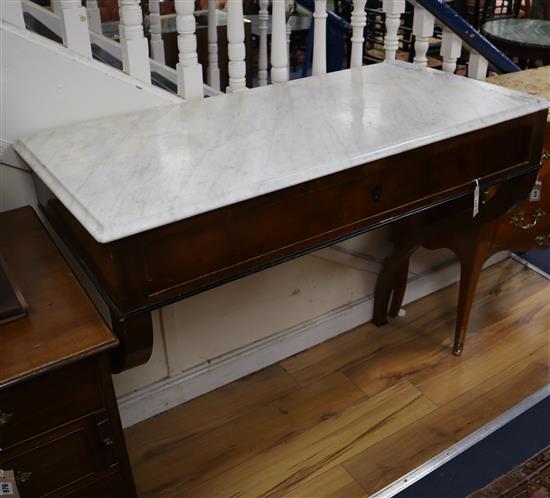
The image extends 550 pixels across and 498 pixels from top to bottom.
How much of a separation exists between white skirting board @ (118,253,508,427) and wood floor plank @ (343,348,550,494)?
1.57ft

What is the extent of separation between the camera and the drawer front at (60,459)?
3.55 feet

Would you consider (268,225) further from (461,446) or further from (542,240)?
(542,240)

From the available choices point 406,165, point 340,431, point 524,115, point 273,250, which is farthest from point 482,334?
point 273,250

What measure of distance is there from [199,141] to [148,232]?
0.34 meters

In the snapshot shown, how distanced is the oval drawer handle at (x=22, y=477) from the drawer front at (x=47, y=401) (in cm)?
7

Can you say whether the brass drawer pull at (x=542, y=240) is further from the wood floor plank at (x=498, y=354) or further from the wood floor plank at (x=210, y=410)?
the wood floor plank at (x=210, y=410)

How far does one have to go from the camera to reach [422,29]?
191cm

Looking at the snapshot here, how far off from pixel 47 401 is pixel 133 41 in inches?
33.6

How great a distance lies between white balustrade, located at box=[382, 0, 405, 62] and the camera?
1.81 meters

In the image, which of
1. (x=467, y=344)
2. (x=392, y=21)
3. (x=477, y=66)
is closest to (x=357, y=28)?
(x=392, y=21)

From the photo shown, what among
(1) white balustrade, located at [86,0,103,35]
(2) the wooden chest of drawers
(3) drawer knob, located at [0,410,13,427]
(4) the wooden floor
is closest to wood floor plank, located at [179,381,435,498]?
(4) the wooden floor

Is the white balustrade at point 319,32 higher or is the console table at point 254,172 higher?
the white balustrade at point 319,32

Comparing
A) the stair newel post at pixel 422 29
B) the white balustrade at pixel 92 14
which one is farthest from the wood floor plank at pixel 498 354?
the white balustrade at pixel 92 14

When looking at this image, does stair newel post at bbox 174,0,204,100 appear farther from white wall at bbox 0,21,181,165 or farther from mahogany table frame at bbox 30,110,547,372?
mahogany table frame at bbox 30,110,547,372
